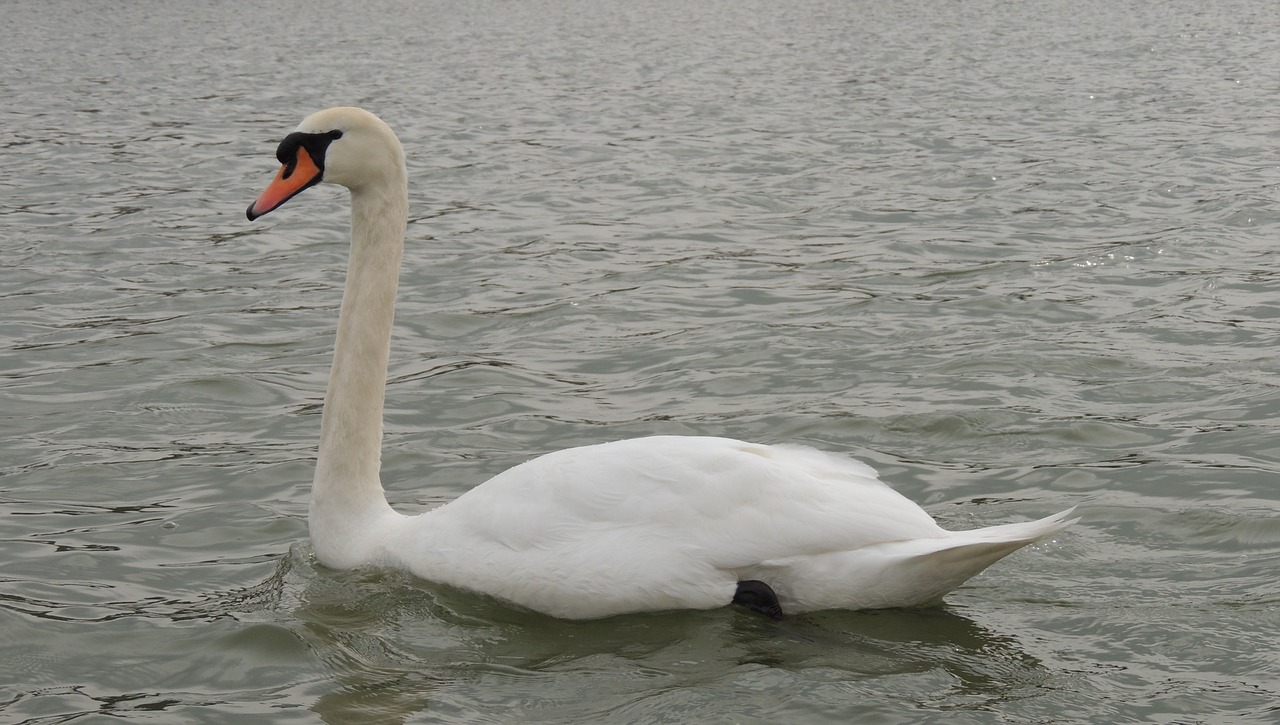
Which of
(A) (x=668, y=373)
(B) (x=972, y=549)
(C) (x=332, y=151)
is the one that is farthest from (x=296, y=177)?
(A) (x=668, y=373)

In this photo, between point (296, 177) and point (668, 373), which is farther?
point (668, 373)

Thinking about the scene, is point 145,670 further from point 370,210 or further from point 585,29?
point 585,29

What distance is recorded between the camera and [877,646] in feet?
16.0

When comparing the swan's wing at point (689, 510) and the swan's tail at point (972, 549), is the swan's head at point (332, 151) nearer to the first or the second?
the swan's wing at point (689, 510)

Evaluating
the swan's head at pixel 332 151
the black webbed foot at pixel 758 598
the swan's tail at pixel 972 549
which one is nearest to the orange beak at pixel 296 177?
the swan's head at pixel 332 151

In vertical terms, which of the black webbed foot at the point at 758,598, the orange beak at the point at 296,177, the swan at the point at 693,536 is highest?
the orange beak at the point at 296,177

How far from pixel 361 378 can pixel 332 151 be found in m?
0.85

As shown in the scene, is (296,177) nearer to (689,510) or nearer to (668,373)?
(689,510)

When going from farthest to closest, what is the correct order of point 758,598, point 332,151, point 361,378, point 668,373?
point 668,373 < point 361,378 < point 332,151 < point 758,598

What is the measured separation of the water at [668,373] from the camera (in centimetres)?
484

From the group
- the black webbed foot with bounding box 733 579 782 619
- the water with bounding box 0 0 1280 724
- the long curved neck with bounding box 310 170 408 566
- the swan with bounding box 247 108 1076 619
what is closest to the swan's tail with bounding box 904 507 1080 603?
the swan with bounding box 247 108 1076 619

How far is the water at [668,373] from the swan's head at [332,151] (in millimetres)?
1426

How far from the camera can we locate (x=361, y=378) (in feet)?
19.0

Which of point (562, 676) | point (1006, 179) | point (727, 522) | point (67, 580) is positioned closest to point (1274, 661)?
point (727, 522)
